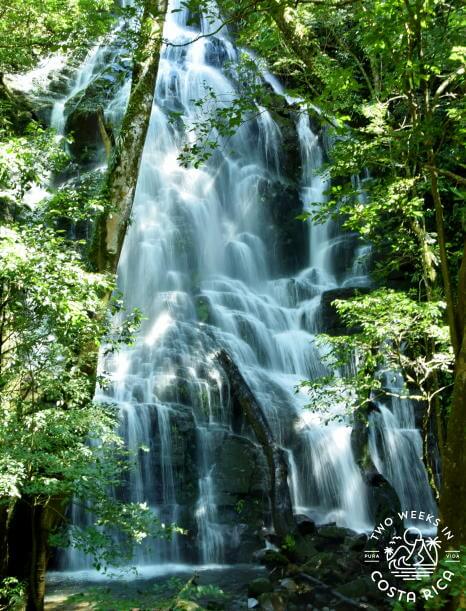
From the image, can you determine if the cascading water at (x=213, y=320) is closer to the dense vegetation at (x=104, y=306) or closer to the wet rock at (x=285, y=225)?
the wet rock at (x=285, y=225)

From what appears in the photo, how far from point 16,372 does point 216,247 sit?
45.2 feet

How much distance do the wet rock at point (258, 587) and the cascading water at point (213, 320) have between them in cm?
220

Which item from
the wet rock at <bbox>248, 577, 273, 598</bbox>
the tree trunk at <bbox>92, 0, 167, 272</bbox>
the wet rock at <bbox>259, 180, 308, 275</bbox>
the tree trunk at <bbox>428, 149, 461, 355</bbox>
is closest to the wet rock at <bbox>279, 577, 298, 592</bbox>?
the wet rock at <bbox>248, 577, 273, 598</bbox>

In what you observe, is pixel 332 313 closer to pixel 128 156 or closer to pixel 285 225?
pixel 285 225

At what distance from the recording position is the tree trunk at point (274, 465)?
9.09m

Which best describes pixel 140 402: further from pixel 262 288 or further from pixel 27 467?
pixel 262 288

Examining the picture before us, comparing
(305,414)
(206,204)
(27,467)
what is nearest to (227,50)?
(206,204)

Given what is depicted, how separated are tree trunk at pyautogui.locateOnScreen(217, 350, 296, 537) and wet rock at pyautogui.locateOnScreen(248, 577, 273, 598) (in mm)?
1324

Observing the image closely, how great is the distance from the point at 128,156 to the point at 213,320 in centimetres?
886

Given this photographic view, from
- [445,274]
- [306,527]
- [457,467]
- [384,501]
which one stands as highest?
[445,274]

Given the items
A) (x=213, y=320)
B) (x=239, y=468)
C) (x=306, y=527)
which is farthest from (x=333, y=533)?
(x=213, y=320)

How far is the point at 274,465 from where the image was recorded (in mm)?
9508

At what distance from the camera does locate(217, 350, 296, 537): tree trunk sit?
358 inches

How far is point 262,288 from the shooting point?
1827 cm
